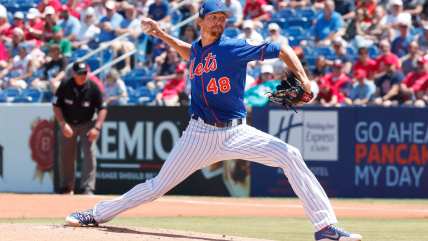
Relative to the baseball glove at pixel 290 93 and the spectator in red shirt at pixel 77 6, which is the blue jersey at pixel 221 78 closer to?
the baseball glove at pixel 290 93

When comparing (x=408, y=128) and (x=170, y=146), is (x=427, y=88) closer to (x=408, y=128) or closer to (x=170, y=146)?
(x=408, y=128)

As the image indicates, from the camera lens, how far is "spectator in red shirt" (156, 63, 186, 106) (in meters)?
18.0

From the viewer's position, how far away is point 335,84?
57.1 ft

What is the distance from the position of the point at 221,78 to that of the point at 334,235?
155 centimetres

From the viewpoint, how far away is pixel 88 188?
1602 centimetres

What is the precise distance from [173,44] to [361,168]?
7.49 m

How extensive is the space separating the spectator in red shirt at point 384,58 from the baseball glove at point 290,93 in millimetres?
8594

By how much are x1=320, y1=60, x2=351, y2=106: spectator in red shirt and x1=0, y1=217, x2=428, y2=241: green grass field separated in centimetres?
506

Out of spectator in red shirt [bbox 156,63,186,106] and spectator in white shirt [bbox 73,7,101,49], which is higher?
spectator in white shirt [bbox 73,7,101,49]

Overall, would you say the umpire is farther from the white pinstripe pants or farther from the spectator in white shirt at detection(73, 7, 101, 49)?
the white pinstripe pants

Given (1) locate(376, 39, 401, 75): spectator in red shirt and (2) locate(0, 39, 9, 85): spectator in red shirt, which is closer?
(1) locate(376, 39, 401, 75): spectator in red shirt

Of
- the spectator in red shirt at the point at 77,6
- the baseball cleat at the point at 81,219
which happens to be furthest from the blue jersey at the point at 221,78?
the spectator in red shirt at the point at 77,6

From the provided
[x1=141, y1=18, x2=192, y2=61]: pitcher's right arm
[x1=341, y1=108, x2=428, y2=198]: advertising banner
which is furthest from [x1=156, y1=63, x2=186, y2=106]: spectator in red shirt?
[x1=141, y1=18, x2=192, y2=61]: pitcher's right arm

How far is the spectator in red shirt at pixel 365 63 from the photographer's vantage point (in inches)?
687
